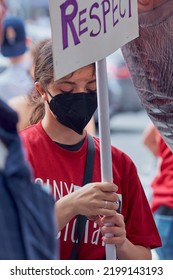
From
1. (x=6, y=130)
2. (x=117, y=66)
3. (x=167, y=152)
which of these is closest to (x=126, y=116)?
(x=117, y=66)

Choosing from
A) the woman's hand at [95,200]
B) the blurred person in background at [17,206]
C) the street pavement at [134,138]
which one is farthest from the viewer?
the street pavement at [134,138]

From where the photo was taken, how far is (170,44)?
257 centimetres

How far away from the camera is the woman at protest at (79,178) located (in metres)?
2.52

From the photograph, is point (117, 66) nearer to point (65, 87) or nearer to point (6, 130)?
point (65, 87)

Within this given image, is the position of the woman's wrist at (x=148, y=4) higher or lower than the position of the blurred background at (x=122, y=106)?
lower

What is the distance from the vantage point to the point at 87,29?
2.33m

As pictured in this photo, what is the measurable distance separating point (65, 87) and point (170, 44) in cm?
34

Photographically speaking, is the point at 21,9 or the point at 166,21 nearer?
the point at 166,21

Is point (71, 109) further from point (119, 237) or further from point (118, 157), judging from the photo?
point (119, 237)

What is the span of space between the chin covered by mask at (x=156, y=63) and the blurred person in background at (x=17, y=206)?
1.10 metres

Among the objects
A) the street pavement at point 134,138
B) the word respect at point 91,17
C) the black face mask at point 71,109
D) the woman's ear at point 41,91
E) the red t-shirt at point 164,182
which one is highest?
the street pavement at point 134,138

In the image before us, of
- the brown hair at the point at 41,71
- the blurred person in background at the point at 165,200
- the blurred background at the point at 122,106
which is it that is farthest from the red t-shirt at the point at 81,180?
the blurred background at the point at 122,106

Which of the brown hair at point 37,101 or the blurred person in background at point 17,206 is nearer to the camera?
the blurred person in background at point 17,206

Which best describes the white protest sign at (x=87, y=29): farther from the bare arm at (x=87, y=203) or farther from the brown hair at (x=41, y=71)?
the bare arm at (x=87, y=203)
